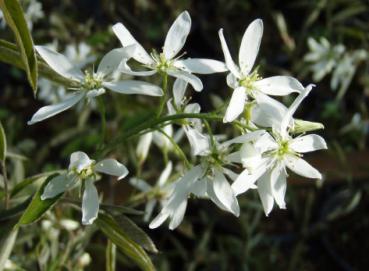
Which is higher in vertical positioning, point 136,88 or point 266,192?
point 136,88

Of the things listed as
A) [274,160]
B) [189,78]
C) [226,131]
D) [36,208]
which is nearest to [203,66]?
[189,78]

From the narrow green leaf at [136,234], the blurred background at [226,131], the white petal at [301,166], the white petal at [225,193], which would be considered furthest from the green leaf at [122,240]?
the blurred background at [226,131]

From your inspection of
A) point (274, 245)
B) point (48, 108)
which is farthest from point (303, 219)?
point (48, 108)

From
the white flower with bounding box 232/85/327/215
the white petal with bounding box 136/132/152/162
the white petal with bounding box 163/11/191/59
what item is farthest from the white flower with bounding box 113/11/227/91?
the white petal with bounding box 136/132/152/162

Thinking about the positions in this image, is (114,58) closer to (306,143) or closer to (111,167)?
(111,167)

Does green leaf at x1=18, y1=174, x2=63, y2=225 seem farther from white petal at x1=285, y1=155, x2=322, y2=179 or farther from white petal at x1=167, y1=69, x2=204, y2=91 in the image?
white petal at x1=285, y1=155, x2=322, y2=179

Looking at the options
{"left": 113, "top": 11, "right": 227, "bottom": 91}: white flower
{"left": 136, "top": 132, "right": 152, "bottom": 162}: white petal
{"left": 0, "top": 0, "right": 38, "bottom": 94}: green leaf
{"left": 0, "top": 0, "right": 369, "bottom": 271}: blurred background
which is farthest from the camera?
{"left": 0, "top": 0, "right": 369, "bottom": 271}: blurred background

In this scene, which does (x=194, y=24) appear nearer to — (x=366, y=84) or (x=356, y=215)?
(x=366, y=84)
